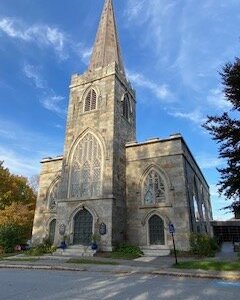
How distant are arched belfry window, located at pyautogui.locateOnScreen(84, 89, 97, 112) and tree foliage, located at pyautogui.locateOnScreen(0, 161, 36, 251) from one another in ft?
42.7

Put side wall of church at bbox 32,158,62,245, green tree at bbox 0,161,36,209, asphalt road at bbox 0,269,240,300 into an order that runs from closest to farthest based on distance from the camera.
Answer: asphalt road at bbox 0,269,240,300 < side wall of church at bbox 32,158,62,245 < green tree at bbox 0,161,36,209

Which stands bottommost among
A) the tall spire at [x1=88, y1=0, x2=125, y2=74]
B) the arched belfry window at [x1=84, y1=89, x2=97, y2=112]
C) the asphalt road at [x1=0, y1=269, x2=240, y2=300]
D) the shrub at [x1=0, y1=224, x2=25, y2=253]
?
the asphalt road at [x1=0, y1=269, x2=240, y2=300]

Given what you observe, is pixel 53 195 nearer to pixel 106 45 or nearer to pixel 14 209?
pixel 14 209

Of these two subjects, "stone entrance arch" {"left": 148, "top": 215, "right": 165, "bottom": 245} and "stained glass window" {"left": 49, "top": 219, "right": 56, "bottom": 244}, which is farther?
"stained glass window" {"left": 49, "top": 219, "right": 56, "bottom": 244}

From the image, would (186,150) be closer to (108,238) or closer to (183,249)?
(183,249)

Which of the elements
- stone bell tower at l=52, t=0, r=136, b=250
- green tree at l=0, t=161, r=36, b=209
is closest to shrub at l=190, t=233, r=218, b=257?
stone bell tower at l=52, t=0, r=136, b=250

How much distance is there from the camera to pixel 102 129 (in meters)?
24.7

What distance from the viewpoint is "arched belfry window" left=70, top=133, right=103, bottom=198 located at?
23266 mm

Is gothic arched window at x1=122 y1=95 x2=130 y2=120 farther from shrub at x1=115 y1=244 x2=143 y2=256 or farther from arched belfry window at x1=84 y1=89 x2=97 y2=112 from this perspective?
shrub at x1=115 y1=244 x2=143 y2=256

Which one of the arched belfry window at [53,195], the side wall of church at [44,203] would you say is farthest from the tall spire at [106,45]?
the arched belfry window at [53,195]

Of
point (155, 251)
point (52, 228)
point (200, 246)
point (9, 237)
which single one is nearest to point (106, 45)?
point (52, 228)

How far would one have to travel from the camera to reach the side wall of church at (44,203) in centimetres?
2677

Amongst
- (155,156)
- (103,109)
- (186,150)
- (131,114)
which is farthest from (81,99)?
(186,150)

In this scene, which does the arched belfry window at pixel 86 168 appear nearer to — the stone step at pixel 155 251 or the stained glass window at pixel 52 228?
the stained glass window at pixel 52 228
